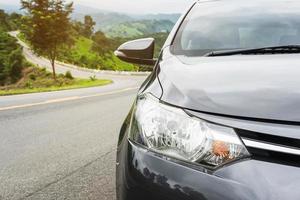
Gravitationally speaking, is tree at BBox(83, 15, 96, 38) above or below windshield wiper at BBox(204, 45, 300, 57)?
below

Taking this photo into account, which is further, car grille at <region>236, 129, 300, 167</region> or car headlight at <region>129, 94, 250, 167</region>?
car headlight at <region>129, 94, 250, 167</region>

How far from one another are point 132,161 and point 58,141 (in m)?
3.89

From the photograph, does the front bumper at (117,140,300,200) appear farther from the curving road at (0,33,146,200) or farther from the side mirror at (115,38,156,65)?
the curving road at (0,33,146,200)

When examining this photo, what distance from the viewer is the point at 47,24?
1646 inches

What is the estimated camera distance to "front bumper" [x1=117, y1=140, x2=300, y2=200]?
5.33 ft

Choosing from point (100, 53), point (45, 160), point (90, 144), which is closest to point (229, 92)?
point (45, 160)

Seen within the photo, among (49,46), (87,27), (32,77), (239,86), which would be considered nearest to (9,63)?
(32,77)

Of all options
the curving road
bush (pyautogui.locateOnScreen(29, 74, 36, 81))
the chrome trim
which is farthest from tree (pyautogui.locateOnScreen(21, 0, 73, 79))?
the chrome trim

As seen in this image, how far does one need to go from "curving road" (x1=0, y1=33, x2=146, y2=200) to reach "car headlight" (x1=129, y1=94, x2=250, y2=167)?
5.65 feet

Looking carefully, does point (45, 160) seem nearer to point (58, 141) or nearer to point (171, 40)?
point (58, 141)

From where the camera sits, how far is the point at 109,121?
770 cm

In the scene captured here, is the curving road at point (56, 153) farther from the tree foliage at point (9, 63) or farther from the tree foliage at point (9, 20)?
the tree foliage at point (9, 20)

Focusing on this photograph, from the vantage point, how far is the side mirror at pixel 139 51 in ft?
11.3

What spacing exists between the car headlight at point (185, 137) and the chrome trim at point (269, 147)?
0.08ft
